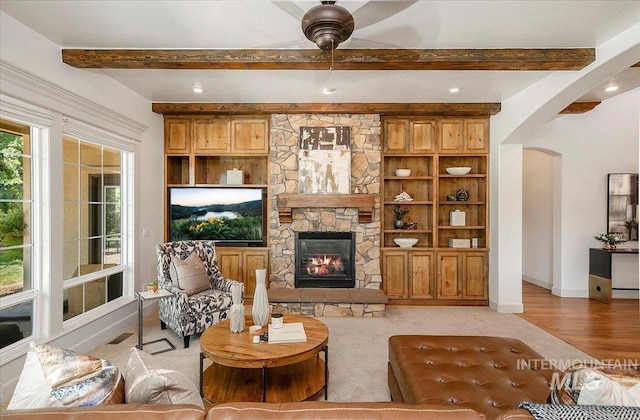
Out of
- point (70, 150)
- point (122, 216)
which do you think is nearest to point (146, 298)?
point (122, 216)

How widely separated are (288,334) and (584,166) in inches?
218

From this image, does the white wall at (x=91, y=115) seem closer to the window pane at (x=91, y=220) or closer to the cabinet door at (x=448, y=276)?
the window pane at (x=91, y=220)

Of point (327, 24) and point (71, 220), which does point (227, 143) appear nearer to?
point (71, 220)

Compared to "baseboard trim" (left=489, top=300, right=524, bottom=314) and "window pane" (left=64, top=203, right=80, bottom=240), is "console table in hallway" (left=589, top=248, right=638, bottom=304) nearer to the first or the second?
"baseboard trim" (left=489, top=300, right=524, bottom=314)

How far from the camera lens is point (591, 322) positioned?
4094 millimetres

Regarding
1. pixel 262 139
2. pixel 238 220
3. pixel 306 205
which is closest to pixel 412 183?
pixel 306 205

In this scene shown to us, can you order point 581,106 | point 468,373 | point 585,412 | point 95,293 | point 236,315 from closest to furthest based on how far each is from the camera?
point 585,412 → point 468,373 → point 236,315 → point 95,293 → point 581,106

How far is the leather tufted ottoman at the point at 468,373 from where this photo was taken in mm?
1610

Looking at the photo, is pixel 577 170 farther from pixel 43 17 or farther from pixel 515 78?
pixel 43 17

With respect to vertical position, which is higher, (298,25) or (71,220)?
(298,25)

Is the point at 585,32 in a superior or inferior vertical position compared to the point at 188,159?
superior

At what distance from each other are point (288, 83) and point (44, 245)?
Result: 2852 millimetres

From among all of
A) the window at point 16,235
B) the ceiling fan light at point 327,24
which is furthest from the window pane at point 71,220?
the ceiling fan light at point 327,24

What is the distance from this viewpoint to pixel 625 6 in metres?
2.31
